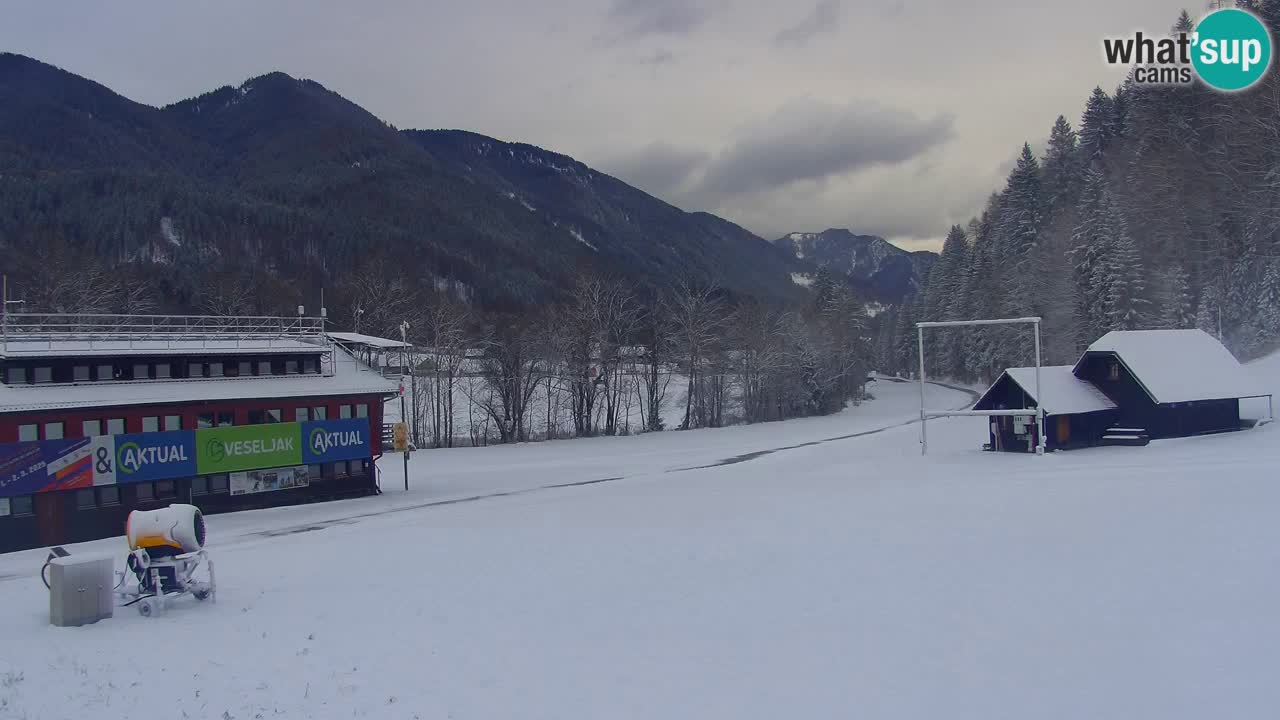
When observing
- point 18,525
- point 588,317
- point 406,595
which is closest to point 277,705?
point 406,595

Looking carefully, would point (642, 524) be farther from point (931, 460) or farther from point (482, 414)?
point (482, 414)

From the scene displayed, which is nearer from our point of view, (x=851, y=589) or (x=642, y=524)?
(x=851, y=589)

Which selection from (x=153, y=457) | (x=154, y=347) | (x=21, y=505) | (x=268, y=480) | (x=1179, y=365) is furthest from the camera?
(x=1179, y=365)

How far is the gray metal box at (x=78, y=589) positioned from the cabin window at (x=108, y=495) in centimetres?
1632

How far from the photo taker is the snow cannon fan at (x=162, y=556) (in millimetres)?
15320

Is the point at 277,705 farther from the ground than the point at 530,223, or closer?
closer

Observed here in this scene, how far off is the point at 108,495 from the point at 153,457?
1.84 m

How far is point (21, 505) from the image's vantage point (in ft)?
88.0

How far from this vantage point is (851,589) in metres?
16.5

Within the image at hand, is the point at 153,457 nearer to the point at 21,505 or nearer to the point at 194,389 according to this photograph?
the point at 194,389

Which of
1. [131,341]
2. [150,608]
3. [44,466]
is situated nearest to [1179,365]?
[150,608]

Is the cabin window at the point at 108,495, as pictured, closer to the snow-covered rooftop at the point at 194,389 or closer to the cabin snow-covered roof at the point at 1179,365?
the snow-covered rooftop at the point at 194,389

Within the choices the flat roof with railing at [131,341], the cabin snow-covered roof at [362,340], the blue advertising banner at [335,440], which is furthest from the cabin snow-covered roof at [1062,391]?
the flat roof with railing at [131,341]

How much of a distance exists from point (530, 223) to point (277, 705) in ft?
602
